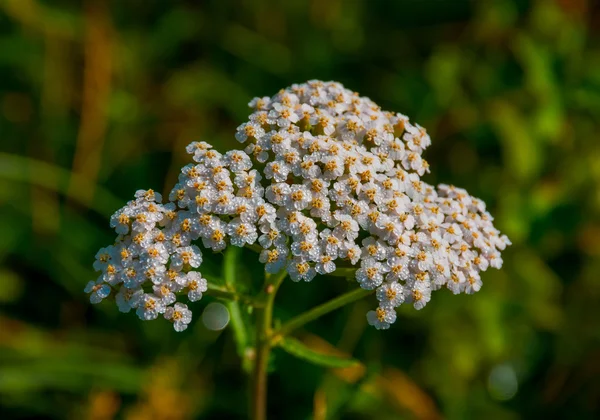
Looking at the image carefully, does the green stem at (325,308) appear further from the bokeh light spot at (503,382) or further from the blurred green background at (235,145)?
the bokeh light spot at (503,382)

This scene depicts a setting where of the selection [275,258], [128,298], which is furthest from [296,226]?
[128,298]

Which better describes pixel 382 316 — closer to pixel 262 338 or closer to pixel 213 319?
pixel 262 338

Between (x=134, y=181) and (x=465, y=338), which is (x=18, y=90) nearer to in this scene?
(x=134, y=181)

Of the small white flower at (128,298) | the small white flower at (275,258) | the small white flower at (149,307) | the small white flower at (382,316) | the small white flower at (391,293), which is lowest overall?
the small white flower at (382,316)

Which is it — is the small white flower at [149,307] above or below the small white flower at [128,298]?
below

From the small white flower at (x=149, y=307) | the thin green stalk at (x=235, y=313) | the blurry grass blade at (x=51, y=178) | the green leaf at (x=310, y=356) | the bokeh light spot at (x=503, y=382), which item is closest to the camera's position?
the small white flower at (x=149, y=307)

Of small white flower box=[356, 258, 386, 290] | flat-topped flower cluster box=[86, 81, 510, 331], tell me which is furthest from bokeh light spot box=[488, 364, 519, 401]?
small white flower box=[356, 258, 386, 290]

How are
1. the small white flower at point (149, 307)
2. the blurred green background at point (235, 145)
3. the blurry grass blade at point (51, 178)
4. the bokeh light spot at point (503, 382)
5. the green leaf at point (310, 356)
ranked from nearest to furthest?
the small white flower at point (149, 307) → the green leaf at point (310, 356) → the blurred green background at point (235, 145) → the bokeh light spot at point (503, 382) → the blurry grass blade at point (51, 178)

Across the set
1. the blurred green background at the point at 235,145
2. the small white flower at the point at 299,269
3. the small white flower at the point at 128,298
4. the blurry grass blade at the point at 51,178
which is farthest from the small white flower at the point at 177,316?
the blurry grass blade at the point at 51,178
